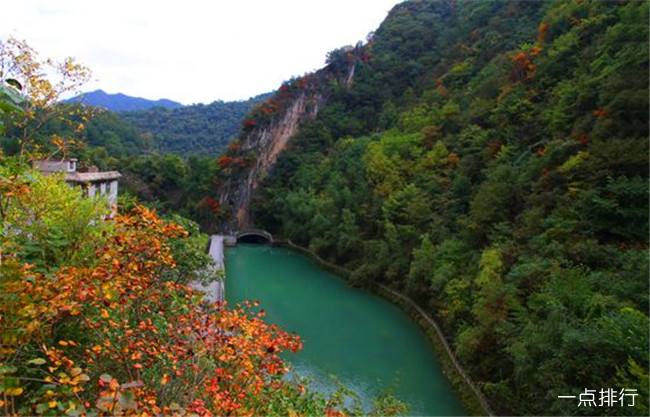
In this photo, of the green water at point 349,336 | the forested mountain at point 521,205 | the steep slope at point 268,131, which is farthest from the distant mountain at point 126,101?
the green water at point 349,336

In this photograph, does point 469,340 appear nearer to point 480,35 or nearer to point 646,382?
point 646,382

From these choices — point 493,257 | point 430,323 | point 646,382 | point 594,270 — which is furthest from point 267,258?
point 646,382

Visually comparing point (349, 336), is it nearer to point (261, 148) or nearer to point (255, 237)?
point (255, 237)

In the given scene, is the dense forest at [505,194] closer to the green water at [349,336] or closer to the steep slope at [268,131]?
the steep slope at [268,131]

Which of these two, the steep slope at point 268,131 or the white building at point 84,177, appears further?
the steep slope at point 268,131

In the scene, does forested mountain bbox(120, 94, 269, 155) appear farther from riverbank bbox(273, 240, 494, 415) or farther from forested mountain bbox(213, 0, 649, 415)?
riverbank bbox(273, 240, 494, 415)

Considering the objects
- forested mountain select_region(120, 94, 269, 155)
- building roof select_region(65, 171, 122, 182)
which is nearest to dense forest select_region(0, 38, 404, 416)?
building roof select_region(65, 171, 122, 182)
